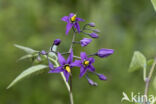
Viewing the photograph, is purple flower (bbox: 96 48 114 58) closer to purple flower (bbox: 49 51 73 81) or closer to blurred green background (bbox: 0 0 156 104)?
purple flower (bbox: 49 51 73 81)

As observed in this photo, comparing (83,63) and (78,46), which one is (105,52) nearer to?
(83,63)

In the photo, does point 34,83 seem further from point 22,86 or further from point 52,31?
point 52,31

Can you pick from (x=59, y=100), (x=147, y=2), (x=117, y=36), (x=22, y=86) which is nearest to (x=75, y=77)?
(x=59, y=100)

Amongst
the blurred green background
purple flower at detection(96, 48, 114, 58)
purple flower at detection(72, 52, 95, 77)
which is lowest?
purple flower at detection(72, 52, 95, 77)

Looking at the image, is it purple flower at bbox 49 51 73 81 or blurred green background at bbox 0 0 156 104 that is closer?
purple flower at bbox 49 51 73 81

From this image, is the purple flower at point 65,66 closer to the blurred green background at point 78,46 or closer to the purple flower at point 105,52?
the purple flower at point 105,52

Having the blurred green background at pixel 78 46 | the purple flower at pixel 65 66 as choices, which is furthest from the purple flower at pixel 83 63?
the blurred green background at pixel 78 46

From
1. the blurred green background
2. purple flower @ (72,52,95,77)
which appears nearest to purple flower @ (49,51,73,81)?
purple flower @ (72,52,95,77)

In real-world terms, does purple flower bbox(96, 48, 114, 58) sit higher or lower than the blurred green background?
lower
